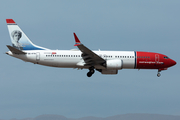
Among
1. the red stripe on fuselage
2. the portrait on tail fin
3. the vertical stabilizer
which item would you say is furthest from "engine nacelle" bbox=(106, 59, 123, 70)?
the portrait on tail fin

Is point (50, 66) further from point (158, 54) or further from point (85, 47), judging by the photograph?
point (158, 54)

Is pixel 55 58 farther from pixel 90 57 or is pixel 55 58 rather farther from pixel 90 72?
pixel 90 72

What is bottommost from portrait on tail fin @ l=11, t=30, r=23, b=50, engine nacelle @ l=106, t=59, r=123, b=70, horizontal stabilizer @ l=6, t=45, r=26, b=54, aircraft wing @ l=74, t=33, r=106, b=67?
engine nacelle @ l=106, t=59, r=123, b=70

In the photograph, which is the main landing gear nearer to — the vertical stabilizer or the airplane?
the airplane

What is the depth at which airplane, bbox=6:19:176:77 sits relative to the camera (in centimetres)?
5069

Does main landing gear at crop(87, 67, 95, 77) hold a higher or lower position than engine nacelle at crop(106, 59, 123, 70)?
lower

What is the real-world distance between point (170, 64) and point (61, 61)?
17.7 metres

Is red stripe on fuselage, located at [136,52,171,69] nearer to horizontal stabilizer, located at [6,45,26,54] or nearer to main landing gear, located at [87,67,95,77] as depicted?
main landing gear, located at [87,67,95,77]

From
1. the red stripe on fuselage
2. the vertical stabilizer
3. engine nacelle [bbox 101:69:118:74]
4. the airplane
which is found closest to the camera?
the airplane

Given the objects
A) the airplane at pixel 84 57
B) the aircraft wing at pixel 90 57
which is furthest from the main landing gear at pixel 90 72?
the aircraft wing at pixel 90 57

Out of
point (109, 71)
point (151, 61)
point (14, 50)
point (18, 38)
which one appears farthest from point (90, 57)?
point (18, 38)

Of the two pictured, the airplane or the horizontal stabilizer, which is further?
the airplane

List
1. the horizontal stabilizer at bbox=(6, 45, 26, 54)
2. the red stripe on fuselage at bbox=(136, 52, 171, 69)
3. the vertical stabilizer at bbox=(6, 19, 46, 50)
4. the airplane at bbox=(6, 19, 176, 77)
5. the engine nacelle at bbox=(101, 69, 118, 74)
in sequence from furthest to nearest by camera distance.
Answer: the engine nacelle at bbox=(101, 69, 118, 74), the red stripe on fuselage at bbox=(136, 52, 171, 69), the vertical stabilizer at bbox=(6, 19, 46, 50), the airplane at bbox=(6, 19, 176, 77), the horizontal stabilizer at bbox=(6, 45, 26, 54)

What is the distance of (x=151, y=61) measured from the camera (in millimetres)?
53375
